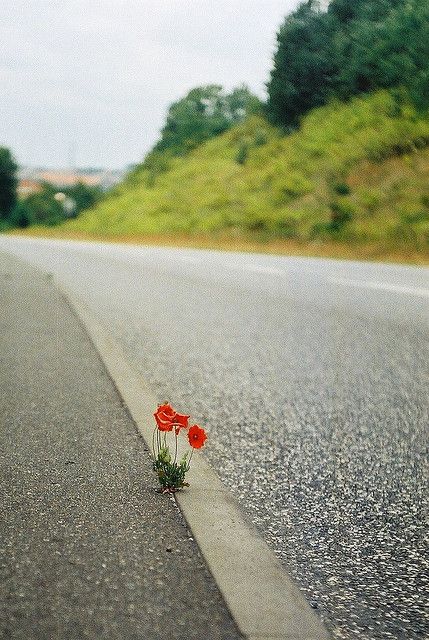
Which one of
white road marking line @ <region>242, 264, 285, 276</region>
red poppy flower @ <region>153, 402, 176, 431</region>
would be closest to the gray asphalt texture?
red poppy flower @ <region>153, 402, 176, 431</region>

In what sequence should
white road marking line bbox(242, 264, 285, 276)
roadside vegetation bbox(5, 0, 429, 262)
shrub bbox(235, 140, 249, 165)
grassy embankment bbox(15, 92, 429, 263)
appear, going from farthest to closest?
shrub bbox(235, 140, 249, 165) < roadside vegetation bbox(5, 0, 429, 262) < grassy embankment bbox(15, 92, 429, 263) < white road marking line bbox(242, 264, 285, 276)

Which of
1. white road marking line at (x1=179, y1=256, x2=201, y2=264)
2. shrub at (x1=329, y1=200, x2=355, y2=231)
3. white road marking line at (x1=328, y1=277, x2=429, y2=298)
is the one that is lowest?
white road marking line at (x1=179, y1=256, x2=201, y2=264)

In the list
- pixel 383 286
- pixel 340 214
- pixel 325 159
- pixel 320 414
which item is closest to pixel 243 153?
pixel 325 159

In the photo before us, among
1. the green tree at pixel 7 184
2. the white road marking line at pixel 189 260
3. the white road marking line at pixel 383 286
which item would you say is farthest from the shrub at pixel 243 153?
the green tree at pixel 7 184

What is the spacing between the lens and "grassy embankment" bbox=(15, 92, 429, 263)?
2494 centimetres

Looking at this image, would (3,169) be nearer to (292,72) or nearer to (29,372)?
(292,72)

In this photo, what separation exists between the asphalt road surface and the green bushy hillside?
13.5 meters

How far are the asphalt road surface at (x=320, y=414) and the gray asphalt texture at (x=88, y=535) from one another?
1.12 feet

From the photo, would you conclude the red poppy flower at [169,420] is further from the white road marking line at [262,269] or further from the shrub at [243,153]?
the shrub at [243,153]

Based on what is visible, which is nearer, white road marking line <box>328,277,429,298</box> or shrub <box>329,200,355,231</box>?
white road marking line <box>328,277,429,298</box>

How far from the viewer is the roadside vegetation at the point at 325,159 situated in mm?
26469

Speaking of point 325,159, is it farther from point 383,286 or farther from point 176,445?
point 176,445

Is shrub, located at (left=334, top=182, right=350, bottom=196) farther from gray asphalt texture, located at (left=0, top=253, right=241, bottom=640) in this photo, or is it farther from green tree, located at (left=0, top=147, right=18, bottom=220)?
green tree, located at (left=0, top=147, right=18, bottom=220)

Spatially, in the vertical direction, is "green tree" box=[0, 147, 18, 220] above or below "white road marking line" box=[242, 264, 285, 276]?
above
